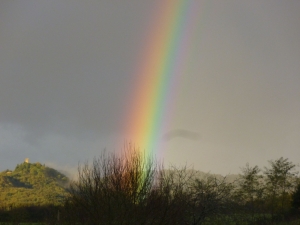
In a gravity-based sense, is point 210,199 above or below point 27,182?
below

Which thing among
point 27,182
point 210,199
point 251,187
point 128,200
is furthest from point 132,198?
point 27,182

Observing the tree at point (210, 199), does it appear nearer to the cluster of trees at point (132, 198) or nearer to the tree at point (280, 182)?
the cluster of trees at point (132, 198)

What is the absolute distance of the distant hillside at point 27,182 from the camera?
37156 millimetres

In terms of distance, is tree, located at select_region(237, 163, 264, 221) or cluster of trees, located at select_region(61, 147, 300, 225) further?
tree, located at select_region(237, 163, 264, 221)

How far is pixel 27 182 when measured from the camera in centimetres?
4672

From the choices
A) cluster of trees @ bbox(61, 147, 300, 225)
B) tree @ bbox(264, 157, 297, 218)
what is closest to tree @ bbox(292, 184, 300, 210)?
tree @ bbox(264, 157, 297, 218)

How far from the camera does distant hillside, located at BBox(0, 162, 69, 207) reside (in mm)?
37156

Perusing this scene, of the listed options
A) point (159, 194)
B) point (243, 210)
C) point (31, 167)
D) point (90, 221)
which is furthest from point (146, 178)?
point (31, 167)

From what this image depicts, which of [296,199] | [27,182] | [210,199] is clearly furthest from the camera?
[27,182]

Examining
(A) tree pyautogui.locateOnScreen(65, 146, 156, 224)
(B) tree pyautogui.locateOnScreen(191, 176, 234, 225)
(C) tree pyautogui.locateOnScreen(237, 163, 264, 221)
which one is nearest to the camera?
(A) tree pyautogui.locateOnScreen(65, 146, 156, 224)

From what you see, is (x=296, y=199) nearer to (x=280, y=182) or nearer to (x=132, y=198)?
(x=280, y=182)

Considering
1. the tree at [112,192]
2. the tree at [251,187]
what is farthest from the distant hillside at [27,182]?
the tree at [112,192]

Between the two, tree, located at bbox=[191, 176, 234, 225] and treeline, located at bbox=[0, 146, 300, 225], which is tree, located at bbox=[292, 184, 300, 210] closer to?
tree, located at bbox=[191, 176, 234, 225]

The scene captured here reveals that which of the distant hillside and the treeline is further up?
the distant hillside
